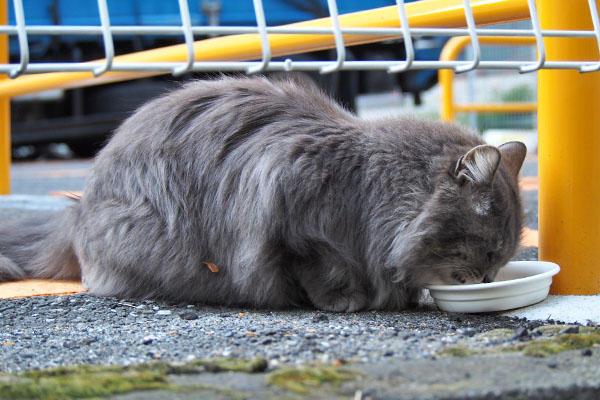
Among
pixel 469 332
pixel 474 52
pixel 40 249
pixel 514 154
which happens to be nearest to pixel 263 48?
pixel 474 52

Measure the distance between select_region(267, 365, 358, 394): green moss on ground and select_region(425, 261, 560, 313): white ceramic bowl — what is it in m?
0.87

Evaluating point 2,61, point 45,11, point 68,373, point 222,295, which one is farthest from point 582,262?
point 45,11

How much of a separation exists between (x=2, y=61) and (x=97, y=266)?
7.73ft

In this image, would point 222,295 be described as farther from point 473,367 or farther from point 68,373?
point 473,367

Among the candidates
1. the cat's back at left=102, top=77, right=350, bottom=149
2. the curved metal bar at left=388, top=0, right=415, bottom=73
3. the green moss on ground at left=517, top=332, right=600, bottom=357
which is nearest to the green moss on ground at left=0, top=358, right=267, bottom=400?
the green moss on ground at left=517, top=332, right=600, bottom=357

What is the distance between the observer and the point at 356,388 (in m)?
1.49

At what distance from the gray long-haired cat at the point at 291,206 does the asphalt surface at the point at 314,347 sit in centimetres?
11

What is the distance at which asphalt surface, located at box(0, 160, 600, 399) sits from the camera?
59.2 inches

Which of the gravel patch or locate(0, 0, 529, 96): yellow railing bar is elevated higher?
locate(0, 0, 529, 96): yellow railing bar

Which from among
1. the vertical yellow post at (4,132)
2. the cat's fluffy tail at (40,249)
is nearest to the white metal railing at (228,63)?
the cat's fluffy tail at (40,249)

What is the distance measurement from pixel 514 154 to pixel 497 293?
0.66 metres

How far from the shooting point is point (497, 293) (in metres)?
2.33

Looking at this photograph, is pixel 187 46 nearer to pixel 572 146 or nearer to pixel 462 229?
pixel 462 229

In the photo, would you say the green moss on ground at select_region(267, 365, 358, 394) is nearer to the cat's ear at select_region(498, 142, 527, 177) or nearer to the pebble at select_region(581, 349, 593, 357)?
the pebble at select_region(581, 349, 593, 357)
